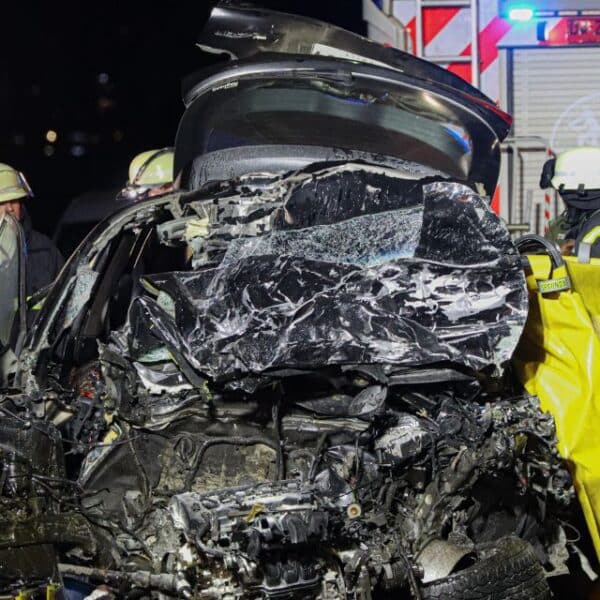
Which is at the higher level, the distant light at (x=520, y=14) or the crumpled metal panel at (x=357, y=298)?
the distant light at (x=520, y=14)

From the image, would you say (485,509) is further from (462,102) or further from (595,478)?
(462,102)

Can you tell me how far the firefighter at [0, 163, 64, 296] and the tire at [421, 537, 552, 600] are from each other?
3031mm

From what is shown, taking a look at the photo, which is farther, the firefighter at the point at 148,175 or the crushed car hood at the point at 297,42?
the firefighter at the point at 148,175

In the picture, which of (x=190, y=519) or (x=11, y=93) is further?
(x=11, y=93)

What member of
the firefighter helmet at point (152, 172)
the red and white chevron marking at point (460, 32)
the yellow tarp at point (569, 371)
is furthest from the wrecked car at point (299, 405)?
the red and white chevron marking at point (460, 32)

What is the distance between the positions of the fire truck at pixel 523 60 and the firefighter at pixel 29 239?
3.61 m

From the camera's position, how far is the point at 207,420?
12.6 ft

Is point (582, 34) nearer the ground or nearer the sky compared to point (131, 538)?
nearer the sky

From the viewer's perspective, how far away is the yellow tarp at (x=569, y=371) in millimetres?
4277

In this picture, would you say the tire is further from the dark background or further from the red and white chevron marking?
the dark background

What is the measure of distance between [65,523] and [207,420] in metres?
0.58

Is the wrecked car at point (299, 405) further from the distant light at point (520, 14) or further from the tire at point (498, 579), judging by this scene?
the distant light at point (520, 14)

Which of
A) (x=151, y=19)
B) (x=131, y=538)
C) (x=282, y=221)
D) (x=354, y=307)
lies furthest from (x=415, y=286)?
(x=151, y=19)

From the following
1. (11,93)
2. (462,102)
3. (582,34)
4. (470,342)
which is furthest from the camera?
(11,93)
